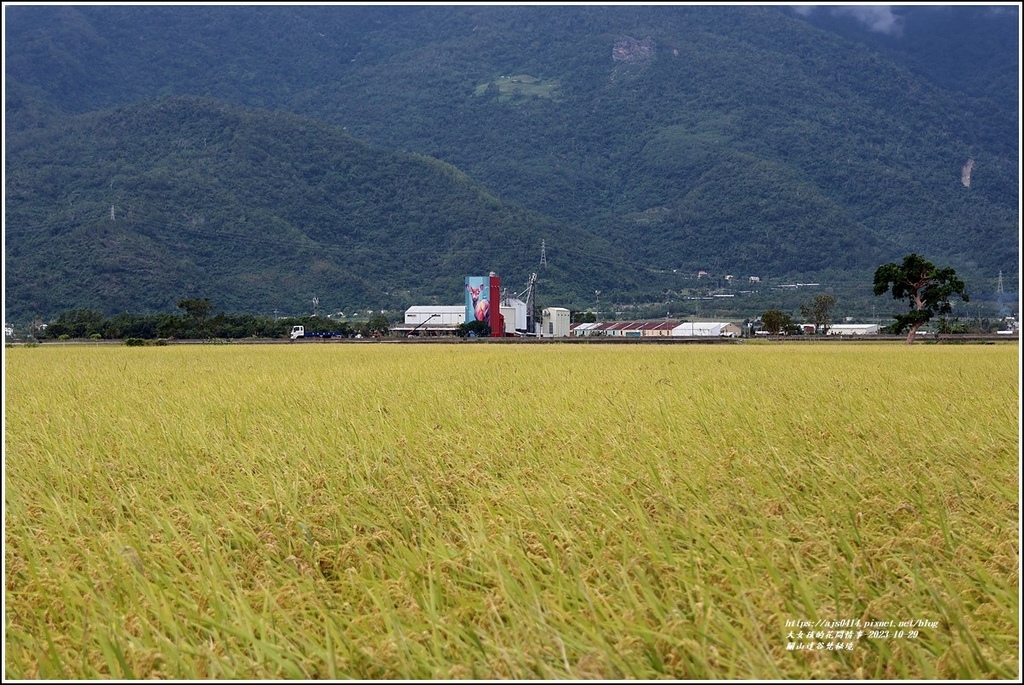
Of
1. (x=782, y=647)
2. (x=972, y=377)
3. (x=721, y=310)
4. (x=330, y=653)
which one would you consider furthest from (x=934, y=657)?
(x=721, y=310)

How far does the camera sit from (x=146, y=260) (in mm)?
123500

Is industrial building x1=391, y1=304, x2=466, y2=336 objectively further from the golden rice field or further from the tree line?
the golden rice field

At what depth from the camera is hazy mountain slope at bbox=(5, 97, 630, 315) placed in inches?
4742

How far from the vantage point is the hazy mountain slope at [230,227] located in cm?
12044

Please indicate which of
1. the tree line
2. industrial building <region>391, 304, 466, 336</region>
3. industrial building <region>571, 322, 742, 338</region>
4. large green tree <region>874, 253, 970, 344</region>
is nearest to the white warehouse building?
industrial building <region>571, 322, 742, 338</region>

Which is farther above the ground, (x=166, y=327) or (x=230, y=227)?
(x=230, y=227)

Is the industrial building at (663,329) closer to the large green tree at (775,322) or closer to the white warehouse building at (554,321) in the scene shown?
the white warehouse building at (554,321)

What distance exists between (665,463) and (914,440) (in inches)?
92.2

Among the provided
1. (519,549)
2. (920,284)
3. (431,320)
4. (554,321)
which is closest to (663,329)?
(554,321)

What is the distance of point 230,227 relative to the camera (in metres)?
154

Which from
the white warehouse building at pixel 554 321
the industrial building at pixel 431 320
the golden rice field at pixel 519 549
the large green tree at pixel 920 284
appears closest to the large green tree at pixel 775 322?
the white warehouse building at pixel 554 321

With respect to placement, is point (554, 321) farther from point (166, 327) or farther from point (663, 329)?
point (166, 327)

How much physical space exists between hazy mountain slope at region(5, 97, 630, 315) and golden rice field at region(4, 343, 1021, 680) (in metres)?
111

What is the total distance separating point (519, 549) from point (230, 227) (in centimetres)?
15823
